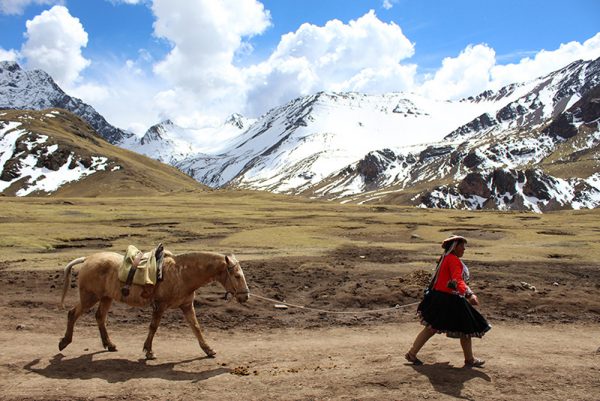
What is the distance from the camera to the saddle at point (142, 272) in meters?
12.7

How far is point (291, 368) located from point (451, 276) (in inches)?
180

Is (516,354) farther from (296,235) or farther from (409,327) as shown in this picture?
(296,235)

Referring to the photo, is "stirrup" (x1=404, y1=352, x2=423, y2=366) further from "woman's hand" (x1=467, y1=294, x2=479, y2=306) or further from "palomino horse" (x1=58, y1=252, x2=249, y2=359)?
"palomino horse" (x1=58, y1=252, x2=249, y2=359)

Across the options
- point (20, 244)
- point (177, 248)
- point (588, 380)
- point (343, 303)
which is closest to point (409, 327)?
point (343, 303)

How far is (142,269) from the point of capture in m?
12.8

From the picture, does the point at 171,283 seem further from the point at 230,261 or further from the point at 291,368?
the point at 291,368

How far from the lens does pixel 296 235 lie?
5184cm

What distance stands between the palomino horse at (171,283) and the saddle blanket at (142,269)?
0.28 meters

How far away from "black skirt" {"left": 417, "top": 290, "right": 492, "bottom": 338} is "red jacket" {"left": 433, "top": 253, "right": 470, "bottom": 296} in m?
0.15

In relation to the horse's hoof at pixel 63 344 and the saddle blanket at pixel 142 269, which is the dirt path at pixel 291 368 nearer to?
the horse's hoof at pixel 63 344

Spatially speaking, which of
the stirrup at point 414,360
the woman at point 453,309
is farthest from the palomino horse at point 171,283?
the woman at point 453,309

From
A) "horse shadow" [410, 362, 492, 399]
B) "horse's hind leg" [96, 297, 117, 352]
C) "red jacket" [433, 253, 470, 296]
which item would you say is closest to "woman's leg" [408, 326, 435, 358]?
"horse shadow" [410, 362, 492, 399]

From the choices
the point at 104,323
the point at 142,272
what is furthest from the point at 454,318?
the point at 104,323

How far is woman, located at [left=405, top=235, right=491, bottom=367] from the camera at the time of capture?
11.5 m
